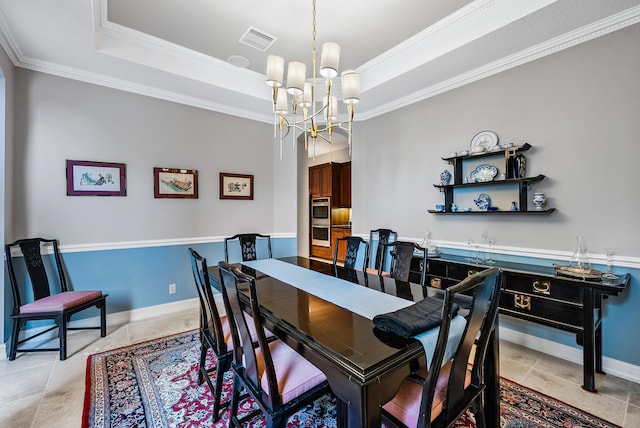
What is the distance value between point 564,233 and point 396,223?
173 centimetres

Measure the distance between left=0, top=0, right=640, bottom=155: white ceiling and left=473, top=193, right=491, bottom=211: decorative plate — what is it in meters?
1.26

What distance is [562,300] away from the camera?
209 cm

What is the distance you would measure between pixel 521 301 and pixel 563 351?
2.28 feet

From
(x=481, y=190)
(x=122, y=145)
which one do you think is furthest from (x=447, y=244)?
(x=122, y=145)

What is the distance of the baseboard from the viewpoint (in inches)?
83.0

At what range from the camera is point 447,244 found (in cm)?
320

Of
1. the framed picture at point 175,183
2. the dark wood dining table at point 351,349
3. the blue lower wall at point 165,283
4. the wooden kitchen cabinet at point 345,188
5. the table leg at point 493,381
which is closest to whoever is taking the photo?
the dark wood dining table at point 351,349

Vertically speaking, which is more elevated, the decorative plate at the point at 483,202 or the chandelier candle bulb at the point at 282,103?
the chandelier candle bulb at the point at 282,103

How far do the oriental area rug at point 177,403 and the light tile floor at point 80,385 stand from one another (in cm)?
10

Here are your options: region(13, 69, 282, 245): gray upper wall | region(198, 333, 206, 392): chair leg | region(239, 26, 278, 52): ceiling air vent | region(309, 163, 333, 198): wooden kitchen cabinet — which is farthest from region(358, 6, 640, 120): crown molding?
region(198, 333, 206, 392): chair leg

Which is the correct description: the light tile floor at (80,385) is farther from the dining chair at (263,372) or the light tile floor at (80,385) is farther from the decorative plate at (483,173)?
the decorative plate at (483,173)

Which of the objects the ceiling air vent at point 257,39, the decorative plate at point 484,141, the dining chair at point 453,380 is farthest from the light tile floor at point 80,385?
the ceiling air vent at point 257,39

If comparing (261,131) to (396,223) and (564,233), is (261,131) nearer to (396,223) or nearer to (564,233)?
(396,223)

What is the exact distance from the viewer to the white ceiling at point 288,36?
2.17 m
